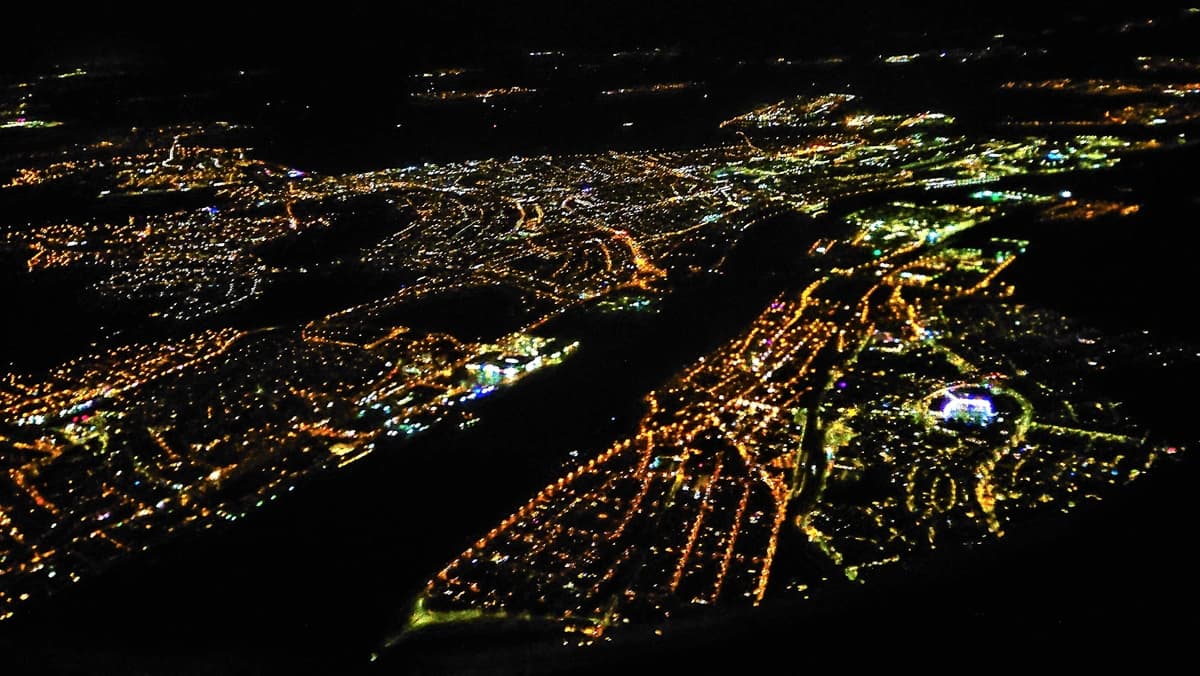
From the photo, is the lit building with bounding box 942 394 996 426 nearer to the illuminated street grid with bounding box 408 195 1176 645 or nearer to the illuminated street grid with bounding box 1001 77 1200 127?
the illuminated street grid with bounding box 408 195 1176 645

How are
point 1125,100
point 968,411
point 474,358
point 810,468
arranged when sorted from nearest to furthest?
point 810,468
point 968,411
point 474,358
point 1125,100

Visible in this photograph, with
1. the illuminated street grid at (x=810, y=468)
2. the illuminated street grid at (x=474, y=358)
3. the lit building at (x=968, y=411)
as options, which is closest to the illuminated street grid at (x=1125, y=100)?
the illuminated street grid at (x=474, y=358)

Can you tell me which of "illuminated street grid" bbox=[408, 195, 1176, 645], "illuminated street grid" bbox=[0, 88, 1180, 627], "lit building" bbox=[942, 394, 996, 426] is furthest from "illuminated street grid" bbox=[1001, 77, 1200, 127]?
"lit building" bbox=[942, 394, 996, 426]

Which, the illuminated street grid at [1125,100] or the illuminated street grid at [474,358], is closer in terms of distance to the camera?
the illuminated street grid at [474,358]

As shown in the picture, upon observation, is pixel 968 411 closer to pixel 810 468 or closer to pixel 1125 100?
pixel 810 468

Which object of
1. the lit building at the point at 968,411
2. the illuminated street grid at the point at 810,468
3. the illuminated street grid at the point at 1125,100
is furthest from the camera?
the illuminated street grid at the point at 1125,100

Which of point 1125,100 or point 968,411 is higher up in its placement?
point 1125,100

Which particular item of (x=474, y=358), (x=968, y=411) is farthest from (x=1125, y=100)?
(x=474, y=358)

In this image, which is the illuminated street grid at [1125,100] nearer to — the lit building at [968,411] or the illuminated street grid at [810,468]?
the illuminated street grid at [810,468]

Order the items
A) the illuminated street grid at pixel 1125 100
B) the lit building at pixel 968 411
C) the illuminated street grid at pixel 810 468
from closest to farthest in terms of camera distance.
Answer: the illuminated street grid at pixel 810 468 < the lit building at pixel 968 411 < the illuminated street grid at pixel 1125 100

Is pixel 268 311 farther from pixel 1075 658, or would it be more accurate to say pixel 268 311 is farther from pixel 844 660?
pixel 1075 658
